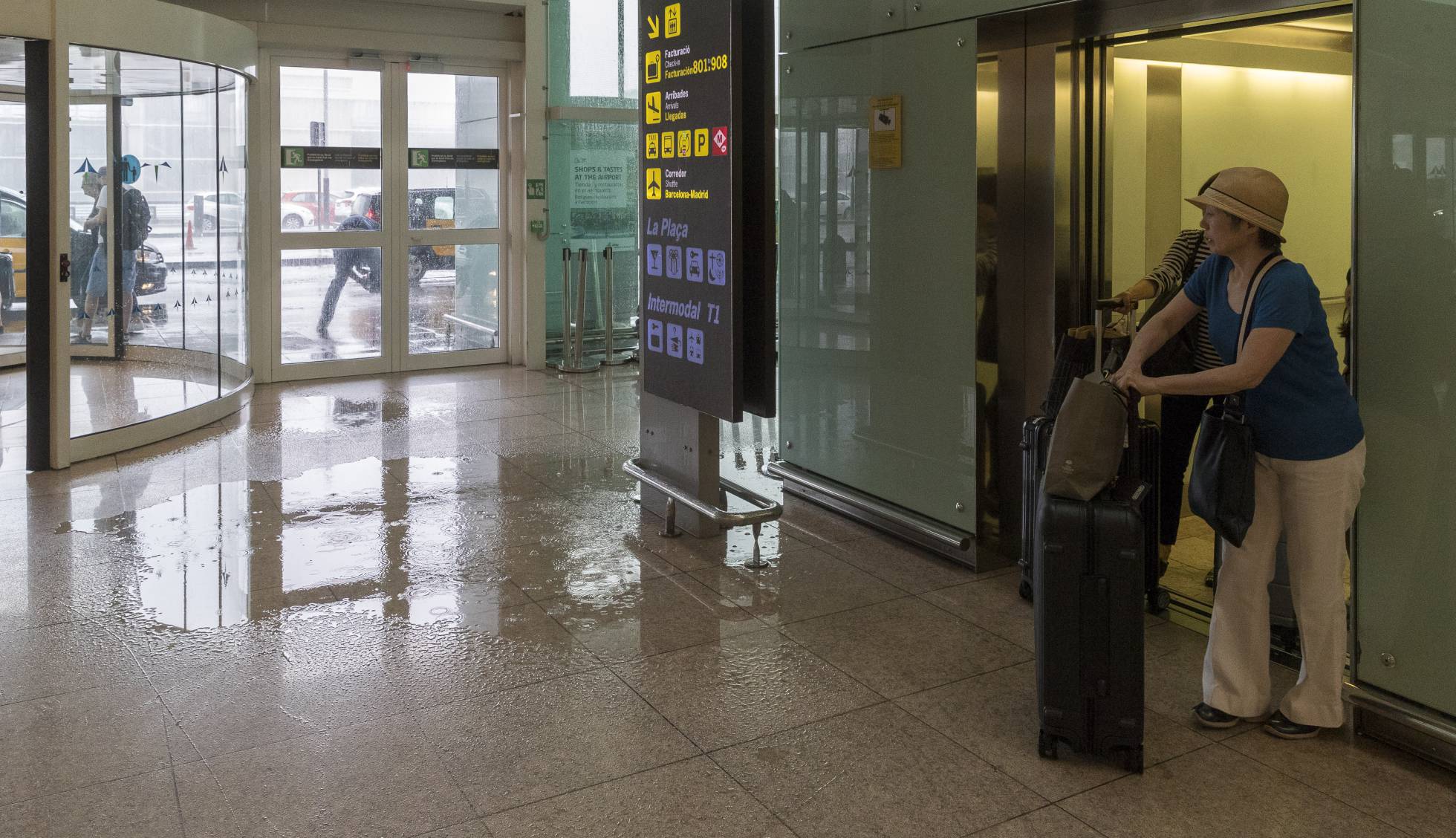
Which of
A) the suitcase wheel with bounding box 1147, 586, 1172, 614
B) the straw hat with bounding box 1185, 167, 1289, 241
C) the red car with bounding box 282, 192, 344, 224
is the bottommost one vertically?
the suitcase wheel with bounding box 1147, 586, 1172, 614

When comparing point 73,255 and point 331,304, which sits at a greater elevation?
point 73,255

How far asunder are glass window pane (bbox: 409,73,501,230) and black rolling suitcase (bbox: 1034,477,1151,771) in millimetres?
7809

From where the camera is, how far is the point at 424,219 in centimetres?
1004

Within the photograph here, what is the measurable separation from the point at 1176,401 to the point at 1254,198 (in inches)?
50.4

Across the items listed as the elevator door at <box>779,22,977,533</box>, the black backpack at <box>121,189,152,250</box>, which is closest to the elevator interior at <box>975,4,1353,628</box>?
the elevator door at <box>779,22,977,533</box>

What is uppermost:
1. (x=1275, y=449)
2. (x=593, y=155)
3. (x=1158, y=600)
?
(x=593, y=155)

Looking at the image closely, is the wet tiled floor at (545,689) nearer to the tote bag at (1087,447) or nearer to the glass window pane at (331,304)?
the tote bag at (1087,447)

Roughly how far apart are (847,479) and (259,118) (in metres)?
5.88

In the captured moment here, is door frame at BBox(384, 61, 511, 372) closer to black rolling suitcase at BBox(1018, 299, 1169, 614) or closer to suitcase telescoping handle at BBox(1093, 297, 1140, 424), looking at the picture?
suitcase telescoping handle at BBox(1093, 297, 1140, 424)

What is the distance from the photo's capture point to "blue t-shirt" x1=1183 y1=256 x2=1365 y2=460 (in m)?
3.18

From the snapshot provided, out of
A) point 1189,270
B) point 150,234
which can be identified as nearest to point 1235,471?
point 1189,270

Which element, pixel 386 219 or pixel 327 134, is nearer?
pixel 327 134

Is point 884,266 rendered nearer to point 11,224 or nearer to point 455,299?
point 455,299

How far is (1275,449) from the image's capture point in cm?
330
